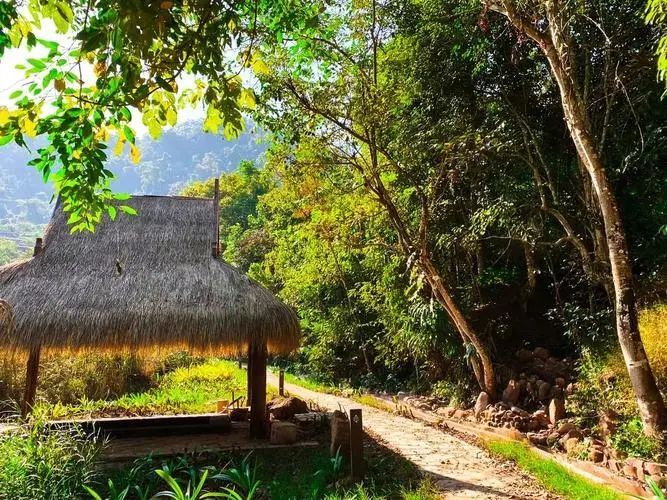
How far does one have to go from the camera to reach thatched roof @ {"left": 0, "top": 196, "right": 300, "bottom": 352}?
205 inches

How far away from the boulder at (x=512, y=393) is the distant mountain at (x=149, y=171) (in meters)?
102

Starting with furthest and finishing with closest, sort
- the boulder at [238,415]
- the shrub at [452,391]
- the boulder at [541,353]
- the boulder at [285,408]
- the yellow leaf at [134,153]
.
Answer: the boulder at [541,353] → the shrub at [452,391] → the boulder at [238,415] → the boulder at [285,408] → the yellow leaf at [134,153]

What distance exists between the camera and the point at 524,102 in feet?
22.4

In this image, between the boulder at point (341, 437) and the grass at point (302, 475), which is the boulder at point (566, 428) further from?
the boulder at point (341, 437)

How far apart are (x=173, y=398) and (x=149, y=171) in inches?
4899

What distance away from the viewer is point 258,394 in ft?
18.6

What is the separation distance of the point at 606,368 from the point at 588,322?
0.90 meters

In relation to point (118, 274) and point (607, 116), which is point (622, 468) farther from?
point (118, 274)

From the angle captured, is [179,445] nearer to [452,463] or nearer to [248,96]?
[452,463]

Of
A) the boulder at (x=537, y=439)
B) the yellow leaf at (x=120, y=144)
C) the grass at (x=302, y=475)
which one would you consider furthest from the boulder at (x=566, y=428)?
the yellow leaf at (x=120, y=144)

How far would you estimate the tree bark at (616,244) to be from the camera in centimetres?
421

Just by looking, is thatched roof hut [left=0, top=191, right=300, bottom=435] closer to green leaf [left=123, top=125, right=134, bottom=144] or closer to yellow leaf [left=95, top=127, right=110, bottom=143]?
yellow leaf [left=95, top=127, right=110, bottom=143]

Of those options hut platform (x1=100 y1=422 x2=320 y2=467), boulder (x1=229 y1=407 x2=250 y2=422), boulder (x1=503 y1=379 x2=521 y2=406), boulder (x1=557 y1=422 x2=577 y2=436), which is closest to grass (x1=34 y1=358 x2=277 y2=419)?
hut platform (x1=100 y1=422 x2=320 y2=467)

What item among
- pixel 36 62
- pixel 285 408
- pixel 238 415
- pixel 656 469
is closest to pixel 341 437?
pixel 285 408
